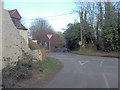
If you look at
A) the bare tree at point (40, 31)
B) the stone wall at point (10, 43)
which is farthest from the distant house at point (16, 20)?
the bare tree at point (40, 31)

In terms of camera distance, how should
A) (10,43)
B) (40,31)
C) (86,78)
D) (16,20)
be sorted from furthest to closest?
1. (40,31)
2. (16,20)
3. (10,43)
4. (86,78)

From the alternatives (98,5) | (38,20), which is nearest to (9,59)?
(98,5)

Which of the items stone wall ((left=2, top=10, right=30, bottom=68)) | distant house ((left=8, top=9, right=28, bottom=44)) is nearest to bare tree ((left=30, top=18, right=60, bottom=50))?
distant house ((left=8, top=9, right=28, bottom=44))

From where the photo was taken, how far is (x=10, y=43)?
9.45m

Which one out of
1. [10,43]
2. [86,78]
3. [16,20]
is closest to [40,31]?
[16,20]

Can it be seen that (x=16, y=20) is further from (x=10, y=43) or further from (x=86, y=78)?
(x=86, y=78)

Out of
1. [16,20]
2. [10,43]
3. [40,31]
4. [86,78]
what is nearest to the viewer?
[86,78]

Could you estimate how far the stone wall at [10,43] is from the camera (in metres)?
8.74

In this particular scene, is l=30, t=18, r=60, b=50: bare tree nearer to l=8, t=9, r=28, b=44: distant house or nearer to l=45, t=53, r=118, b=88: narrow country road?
l=8, t=9, r=28, b=44: distant house

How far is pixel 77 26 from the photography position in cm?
3897

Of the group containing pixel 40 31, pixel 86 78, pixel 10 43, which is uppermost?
pixel 40 31

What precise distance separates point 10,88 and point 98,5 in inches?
1167

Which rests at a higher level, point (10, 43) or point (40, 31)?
point (40, 31)

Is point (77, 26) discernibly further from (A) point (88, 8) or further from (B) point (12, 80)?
(B) point (12, 80)
